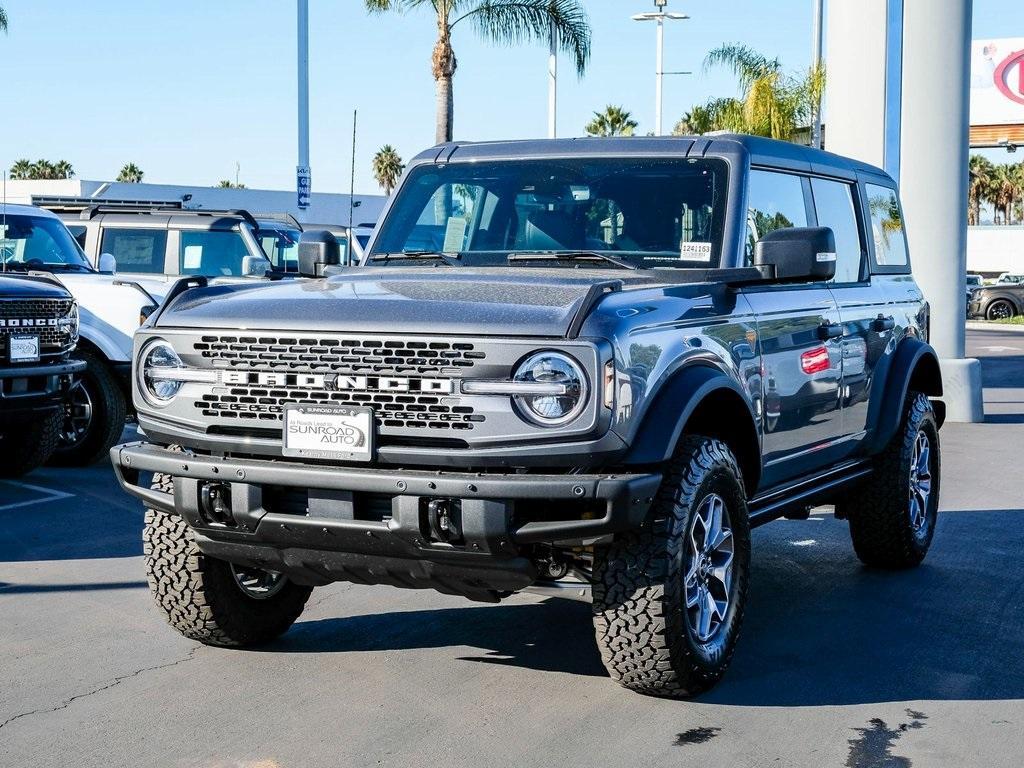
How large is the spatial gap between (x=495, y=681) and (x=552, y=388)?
134 centimetres

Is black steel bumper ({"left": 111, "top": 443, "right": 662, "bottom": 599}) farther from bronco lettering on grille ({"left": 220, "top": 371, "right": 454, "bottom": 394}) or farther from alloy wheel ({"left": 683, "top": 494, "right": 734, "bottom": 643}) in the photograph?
alloy wheel ({"left": 683, "top": 494, "right": 734, "bottom": 643})

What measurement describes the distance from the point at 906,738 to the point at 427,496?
174cm

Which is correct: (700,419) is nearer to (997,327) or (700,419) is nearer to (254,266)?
(254,266)

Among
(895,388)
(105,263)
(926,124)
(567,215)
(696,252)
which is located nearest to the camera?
(696,252)

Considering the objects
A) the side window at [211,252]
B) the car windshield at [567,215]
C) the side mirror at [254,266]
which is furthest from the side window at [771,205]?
the side window at [211,252]

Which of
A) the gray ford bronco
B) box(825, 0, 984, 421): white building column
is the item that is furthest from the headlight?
box(825, 0, 984, 421): white building column

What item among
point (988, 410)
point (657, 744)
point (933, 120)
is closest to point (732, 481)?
point (657, 744)

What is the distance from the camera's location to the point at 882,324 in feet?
22.3

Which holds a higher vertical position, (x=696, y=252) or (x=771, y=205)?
(x=771, y=205)

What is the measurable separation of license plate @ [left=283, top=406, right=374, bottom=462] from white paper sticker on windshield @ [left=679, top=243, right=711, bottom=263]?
68.3 inches

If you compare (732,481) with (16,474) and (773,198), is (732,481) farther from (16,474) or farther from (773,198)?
(16,474)

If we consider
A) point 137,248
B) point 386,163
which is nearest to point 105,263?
point 137,248

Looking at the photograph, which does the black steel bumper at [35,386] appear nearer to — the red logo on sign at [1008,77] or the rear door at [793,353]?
the rear door at [793,353]

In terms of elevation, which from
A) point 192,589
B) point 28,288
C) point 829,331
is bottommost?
point 192,589
